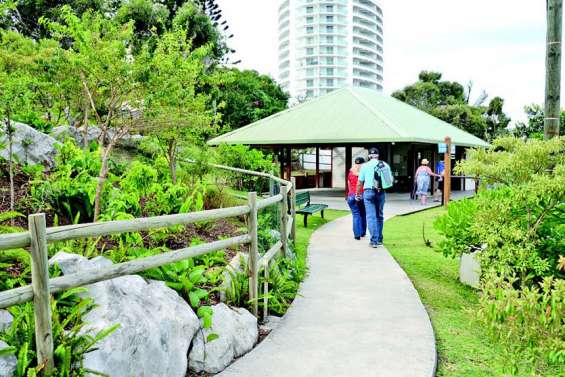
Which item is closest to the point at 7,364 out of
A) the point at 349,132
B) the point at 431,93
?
the point at 349,132

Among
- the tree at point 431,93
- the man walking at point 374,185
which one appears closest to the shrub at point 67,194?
the man walking at point 374,185

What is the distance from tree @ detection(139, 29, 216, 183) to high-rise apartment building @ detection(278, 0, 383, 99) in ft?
335

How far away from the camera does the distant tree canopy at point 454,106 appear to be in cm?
4459

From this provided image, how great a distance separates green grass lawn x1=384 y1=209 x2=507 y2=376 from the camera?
13.7ft

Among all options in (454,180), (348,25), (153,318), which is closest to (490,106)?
(454,180)

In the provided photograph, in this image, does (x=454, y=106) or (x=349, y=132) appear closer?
(x=349, y=132)

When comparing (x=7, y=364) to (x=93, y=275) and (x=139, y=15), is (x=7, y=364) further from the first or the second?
(x=139, y=15)

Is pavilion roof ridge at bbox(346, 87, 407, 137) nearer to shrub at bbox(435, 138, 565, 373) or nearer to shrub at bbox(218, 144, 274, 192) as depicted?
shrub at bbox(218, 144, 274, 192)

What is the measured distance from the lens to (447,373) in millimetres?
4027

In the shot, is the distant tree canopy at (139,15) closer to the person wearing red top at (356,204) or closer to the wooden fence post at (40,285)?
the person wearing red top at (356,204)

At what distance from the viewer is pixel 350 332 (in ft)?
15.5

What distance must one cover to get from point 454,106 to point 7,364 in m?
46.1

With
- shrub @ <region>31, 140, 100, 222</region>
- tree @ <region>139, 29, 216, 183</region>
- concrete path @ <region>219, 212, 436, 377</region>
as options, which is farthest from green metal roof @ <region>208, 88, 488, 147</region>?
shrub @ <region>31, 140, 100, 222</region>

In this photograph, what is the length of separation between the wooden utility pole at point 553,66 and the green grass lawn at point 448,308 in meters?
2.28
